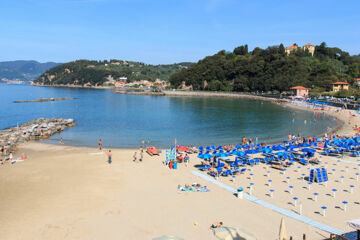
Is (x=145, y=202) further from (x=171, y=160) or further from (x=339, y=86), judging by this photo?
(x=339, y=86)

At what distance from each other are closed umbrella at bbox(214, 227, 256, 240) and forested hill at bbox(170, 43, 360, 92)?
317ft

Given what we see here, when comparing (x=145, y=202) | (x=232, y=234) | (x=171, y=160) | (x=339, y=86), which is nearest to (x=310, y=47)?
(x=339, y=86)

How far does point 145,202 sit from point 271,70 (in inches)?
4242

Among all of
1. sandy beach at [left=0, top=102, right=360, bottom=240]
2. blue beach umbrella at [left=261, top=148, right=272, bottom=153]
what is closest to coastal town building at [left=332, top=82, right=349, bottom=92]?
blue beach umbrella at [left=261, top=148, right=272, bottom=153]

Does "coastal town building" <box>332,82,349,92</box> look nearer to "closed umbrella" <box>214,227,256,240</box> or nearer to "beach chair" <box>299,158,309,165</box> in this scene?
"beach chair" <box>299,158,309,165</box>

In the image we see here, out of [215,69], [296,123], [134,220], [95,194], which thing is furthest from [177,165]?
[215,69]

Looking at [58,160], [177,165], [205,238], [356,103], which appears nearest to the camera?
[205,238]

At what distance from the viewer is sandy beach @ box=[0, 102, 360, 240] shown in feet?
35.9

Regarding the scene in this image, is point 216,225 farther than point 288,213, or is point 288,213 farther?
point 288,213

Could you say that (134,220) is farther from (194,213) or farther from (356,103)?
(356,103)

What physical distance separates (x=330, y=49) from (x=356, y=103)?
268 ft

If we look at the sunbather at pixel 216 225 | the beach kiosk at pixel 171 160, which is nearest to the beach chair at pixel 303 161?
the beach kiosk at pixel 171 160

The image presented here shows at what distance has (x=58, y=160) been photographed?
22547 millimetres

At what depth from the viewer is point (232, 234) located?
9969 mm
